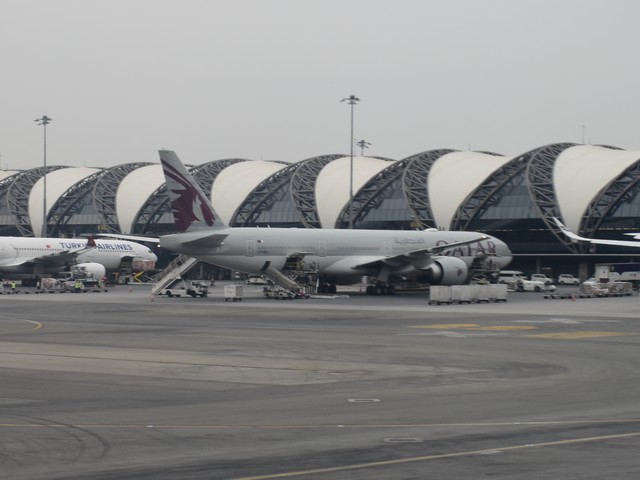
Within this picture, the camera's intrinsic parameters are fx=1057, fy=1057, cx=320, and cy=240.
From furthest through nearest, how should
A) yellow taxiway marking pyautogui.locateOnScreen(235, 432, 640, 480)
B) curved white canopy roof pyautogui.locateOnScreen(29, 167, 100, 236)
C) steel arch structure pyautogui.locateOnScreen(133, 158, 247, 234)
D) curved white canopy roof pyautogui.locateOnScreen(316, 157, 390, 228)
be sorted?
curved white canopy roof pyautogui.locateOnScreen(29, 167, 100, 236) < steel arch structure pyautogui.locateOnScreen(133, 158, 247, 234) < curved white canopy roof pyautogui.locateOnScreen(316, 157, 390, 228) < yellow taxiway marking pyautogui.locateOnScreen(235, 432, 640, 480)

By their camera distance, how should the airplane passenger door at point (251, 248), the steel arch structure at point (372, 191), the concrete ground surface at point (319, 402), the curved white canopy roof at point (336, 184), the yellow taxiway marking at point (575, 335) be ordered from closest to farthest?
1. the concrete ground surface at point (319, 402)
2. the yellow taxiway marking at point (575, 335)
3. the airplane passenger door at point (251, 248)
4. the curved white canopy roof at point (336, 184)
5. the steel arch structure at point (372, 191)

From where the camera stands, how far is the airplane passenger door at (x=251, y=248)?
209 feet

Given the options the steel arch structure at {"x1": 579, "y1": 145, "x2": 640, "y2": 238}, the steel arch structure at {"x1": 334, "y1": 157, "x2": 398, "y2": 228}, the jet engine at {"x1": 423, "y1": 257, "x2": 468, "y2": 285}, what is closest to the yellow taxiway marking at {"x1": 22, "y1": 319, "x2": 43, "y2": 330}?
the jet engine at {"x1": 423, "y1": 257, "x2": 468, "y2": 285}

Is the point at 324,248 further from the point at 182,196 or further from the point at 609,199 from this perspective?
the point at 609,199

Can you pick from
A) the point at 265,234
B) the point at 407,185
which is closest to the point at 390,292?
the point at 265,234

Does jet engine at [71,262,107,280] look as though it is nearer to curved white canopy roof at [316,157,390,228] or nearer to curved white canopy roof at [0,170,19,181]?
curved white canopy roof at [316,157,390,228]

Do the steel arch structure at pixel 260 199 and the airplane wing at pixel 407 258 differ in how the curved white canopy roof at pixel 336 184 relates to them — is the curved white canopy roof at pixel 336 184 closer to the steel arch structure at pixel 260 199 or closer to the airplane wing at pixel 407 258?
the steel arch structure at pixel 260 199

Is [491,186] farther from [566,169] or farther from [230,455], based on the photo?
[230,455]

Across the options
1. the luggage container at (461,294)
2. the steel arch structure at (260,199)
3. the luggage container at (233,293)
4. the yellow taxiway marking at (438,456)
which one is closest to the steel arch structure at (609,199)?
the steel arch structure at (260,199)

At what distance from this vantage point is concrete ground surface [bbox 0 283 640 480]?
1281cm

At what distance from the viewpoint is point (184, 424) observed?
16.0 meters

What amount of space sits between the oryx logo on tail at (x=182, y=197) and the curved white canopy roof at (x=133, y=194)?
65.3 meters

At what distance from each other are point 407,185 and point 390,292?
4204cm

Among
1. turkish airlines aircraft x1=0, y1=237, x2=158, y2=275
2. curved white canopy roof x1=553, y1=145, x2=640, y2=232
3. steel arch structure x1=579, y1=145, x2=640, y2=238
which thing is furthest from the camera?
steel arch structure x1=579, y1=145, x2=640, y2=238
